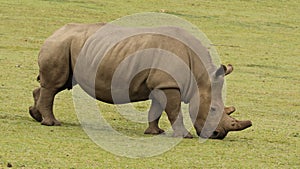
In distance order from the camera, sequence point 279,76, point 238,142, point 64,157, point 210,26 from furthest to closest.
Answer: point 210,26
point 279,76
point 238,142
point 64,157

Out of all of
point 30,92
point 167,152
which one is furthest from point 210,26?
point 167,152

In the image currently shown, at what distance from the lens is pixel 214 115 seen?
37.1 ft

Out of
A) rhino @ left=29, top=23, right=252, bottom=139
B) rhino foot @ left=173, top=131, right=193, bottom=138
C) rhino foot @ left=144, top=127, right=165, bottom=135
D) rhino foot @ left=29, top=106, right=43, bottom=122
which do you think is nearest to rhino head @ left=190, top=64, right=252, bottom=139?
rhino @ left=29, top=23, right=252, bottom=139

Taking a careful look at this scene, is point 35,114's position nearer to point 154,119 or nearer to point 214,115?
point 154,119

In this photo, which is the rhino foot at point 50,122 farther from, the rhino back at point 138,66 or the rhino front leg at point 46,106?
the rhino back at point 138,66

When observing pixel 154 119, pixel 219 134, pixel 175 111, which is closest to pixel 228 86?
pixel 154 119

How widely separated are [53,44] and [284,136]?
3086 mm

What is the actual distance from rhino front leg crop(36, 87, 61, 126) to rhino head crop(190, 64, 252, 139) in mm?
1791

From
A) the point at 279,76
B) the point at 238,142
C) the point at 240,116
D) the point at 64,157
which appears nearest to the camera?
the point at 64,157

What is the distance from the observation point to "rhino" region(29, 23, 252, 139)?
11.3 metres

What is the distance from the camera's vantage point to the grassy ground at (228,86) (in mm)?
9844

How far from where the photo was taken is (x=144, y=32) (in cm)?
1167

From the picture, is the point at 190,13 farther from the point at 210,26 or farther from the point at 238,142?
the point at 238,142

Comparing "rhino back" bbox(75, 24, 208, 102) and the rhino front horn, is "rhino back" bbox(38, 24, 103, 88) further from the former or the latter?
the rhino front horn
